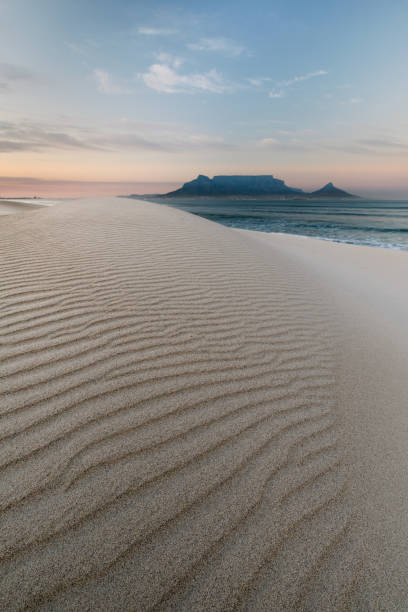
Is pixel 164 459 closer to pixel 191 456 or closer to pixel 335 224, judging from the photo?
pixel 191 456

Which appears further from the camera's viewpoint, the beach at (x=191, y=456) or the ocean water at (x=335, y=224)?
the ocean water at (x=335, y=224)

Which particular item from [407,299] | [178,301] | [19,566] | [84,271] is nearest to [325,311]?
[178,301]

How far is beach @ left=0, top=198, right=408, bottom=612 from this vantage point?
4.58 ft

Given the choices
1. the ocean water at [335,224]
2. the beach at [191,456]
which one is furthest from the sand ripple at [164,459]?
the ocean water at [335,224]

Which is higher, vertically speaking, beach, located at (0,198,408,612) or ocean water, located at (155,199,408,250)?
ocean water, located at (155,199,408,250)

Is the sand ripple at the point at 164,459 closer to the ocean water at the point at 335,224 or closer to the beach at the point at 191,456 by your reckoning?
the beach at the point at 191,456

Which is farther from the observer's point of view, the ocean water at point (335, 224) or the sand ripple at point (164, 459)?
the ocean water at point (335, 224)

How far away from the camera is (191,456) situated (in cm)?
191

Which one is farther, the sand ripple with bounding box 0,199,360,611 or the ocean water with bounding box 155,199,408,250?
the ocean water with bounding box 155,199,408,250

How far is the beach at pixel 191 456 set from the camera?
140 cm

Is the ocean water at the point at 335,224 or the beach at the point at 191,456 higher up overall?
the ocean water at the point at 335,224

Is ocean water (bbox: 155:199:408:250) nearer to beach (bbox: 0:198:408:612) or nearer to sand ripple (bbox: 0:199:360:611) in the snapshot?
beach (bbox: 0:198:408:612)

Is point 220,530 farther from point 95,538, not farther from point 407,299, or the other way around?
point 407,299

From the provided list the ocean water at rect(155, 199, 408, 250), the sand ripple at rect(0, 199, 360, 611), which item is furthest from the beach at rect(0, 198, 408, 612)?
the ocean water at rect(155, 199, 408, 250)
